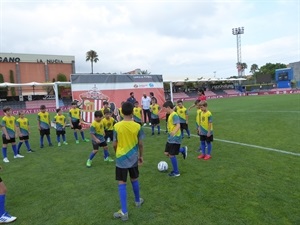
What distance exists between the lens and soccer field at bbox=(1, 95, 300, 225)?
4.37 meters

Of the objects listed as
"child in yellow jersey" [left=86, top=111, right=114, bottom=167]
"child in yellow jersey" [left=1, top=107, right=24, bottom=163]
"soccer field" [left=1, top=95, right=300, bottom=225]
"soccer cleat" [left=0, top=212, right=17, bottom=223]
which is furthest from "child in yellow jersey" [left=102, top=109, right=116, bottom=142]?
"soccer cleat" [left=0, top=212, right=17, bottom=223]

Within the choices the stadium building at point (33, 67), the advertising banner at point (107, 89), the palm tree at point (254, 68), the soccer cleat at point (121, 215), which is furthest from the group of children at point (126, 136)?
the palm tree at point (254, 68)

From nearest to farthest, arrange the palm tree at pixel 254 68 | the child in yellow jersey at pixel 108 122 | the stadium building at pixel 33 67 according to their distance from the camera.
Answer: the child in yellow jersey at pixel 108 122 < the stadium building at pixel 33 67 < the palm tree at pixel 254 68

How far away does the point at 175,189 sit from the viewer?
5.52 m

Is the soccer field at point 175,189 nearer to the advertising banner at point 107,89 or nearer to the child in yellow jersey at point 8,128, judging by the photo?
the child in yellow jersey at point 8,128

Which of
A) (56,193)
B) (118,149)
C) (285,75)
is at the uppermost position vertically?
A: (285,75)

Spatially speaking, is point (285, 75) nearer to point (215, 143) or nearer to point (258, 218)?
point (215, 143)

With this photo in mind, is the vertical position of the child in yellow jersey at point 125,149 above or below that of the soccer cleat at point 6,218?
above

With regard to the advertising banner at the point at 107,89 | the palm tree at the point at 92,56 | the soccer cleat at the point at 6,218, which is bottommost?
the soccer cleat at the point at 6,218

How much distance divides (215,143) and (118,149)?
618 cm

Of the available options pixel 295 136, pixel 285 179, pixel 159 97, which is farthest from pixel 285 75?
Answer: pixel 285 179

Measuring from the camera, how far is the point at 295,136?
1009cm

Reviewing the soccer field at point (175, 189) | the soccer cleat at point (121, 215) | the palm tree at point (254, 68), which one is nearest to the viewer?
the soccer cleat at point (121, 215)

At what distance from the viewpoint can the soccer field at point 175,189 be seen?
4.37m
